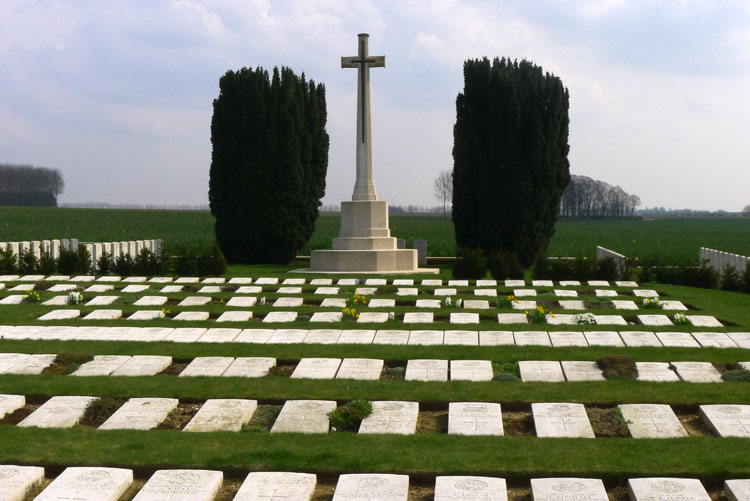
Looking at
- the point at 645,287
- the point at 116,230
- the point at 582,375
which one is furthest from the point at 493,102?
the point at 116,230

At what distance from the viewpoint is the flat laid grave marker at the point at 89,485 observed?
15.6ft

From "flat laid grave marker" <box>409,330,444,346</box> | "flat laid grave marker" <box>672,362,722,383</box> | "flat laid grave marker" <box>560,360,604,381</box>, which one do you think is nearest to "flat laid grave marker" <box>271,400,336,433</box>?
"flat laid grave marker" <box>560,360,604,381</box>

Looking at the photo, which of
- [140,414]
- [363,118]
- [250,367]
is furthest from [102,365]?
[363,118]

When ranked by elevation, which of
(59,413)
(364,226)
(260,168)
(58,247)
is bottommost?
(59,413)

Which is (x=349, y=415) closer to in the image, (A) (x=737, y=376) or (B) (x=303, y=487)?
(B) (x=303, y=487)

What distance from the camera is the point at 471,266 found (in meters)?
18.3

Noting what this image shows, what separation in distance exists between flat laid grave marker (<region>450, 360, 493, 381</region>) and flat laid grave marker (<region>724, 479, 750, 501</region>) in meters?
3.03

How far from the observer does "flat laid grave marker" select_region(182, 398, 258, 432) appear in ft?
20.5

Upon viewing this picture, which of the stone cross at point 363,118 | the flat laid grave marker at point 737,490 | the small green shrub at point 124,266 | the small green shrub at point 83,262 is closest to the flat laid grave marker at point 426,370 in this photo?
the flat laid grave marker at point 737,490

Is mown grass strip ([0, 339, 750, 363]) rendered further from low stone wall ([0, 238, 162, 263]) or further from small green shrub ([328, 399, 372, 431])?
low stone wall ([0, 238, 162, 263])

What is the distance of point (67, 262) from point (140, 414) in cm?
1207

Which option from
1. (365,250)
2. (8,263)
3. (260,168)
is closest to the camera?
(8,263)

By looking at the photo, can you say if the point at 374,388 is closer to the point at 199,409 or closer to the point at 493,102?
the point at 199,409

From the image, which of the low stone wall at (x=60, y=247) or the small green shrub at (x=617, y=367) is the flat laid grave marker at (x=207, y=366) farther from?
the low stone wall at (x=60, y=247)
